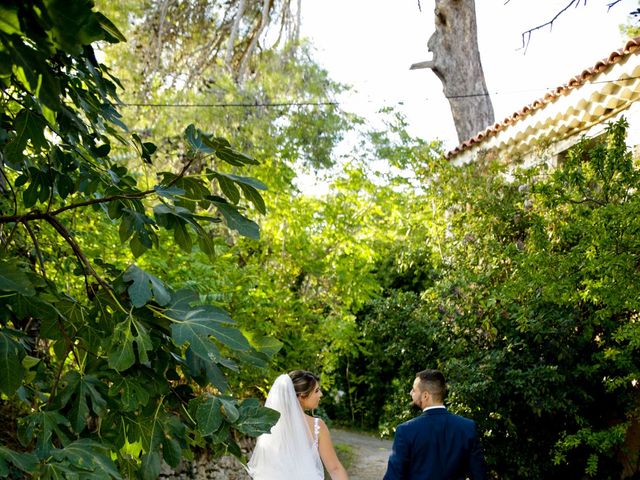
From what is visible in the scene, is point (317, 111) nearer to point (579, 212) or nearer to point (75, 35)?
point (579, 212)

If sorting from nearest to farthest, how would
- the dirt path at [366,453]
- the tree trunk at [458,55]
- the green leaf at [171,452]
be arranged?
the green leaf at [171,452] < the dirt path at [366,453] < the tree trunk at [458,55]

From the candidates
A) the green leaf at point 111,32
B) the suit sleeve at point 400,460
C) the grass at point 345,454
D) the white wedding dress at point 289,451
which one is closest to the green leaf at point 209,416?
the green leaf at point 111,32

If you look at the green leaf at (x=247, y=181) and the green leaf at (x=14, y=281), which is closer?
the green leaf at (x=14, y=281)

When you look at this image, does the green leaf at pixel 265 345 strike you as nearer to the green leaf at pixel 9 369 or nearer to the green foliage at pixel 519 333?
the green leaf at pixel 9 369

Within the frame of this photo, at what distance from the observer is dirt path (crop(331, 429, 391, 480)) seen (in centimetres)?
1216

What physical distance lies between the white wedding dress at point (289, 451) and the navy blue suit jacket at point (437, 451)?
56 cm

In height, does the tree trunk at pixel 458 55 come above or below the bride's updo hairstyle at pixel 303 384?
above

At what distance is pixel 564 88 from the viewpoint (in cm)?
970

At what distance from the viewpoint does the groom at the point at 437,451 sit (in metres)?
5.97

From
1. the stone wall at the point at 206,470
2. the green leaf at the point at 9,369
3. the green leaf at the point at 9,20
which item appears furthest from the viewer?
the stone wall at the point at 206,470

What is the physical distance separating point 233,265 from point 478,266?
110 inches

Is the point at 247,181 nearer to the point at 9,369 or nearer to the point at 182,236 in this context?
the point at 182,236

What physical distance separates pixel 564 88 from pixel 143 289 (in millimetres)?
8237

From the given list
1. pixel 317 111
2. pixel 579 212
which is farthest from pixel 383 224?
pixel 579 212
